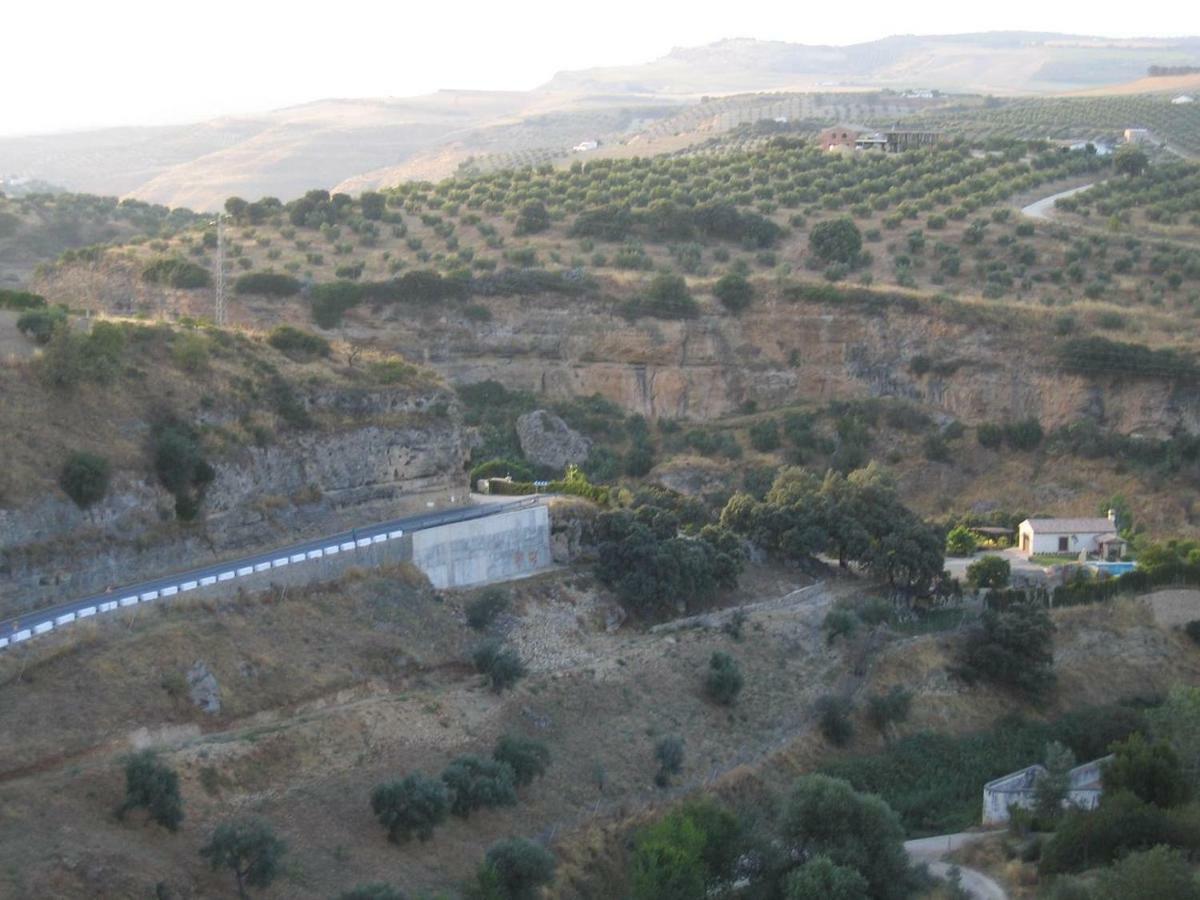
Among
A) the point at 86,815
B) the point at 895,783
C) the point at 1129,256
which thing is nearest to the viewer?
the point at 86,815

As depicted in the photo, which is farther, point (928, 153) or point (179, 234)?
point (928, 153)

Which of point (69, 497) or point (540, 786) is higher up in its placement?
point (69, 497)

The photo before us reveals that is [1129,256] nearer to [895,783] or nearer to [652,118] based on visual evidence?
[895,783]

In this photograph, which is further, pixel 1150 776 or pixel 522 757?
pixel 1150 776

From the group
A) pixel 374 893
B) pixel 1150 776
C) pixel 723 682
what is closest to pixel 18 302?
pixel 723 682

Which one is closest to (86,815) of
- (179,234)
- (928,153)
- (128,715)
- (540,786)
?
(128,715)

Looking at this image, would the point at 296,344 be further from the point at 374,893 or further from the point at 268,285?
the point at 268,285

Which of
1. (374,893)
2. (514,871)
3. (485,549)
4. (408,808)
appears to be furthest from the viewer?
(485,549)
